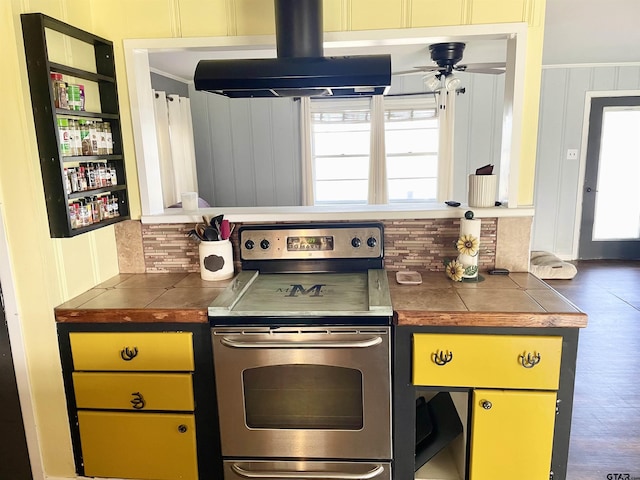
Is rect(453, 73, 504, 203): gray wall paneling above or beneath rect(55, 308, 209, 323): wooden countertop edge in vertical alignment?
above

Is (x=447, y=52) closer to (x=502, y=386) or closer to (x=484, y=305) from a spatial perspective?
(x=484, y=305)

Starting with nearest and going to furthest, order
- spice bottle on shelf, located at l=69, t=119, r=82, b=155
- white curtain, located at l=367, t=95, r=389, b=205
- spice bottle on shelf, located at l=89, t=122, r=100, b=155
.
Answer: spice bottle on shelf, located at l=69, t=119, r=82, b=155 < spice bottle on shelf, located at l=89, t=122, r=100, b=155 < white curtain, located at l=367, t=95, r=389, b=205

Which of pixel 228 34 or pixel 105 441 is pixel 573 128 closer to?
pixel 228 34

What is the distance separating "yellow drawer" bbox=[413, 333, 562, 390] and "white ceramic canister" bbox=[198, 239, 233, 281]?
0.88m

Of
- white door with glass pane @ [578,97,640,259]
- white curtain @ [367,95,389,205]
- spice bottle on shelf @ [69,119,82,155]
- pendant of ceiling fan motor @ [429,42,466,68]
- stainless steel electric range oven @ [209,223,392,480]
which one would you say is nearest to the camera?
stainless steel electric range oven @ [209,223,392,480]

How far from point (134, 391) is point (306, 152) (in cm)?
418

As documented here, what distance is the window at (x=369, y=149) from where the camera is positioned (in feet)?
17.6

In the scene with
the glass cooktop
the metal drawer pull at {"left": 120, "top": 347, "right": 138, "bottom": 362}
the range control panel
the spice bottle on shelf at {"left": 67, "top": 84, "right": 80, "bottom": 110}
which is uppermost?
the spice bottle on shelf at {"left": 67, "top": 84, "right": 80, "bottom": 110}

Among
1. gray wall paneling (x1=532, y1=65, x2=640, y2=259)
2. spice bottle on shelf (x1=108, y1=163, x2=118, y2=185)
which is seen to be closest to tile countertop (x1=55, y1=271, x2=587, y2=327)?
spice bottle on shelf (x1=108, y1=163, x2=118, y2=185)

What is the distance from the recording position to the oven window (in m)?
1.63

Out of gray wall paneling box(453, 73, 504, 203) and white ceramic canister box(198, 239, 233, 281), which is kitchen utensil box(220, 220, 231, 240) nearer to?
white ceramic canister box(198, 239, 233, 281)

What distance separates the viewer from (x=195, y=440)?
5.64ft

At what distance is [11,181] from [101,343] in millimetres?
639

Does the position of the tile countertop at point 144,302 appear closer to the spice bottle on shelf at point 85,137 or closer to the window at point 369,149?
the spice bottle on shelf at point 85,137
